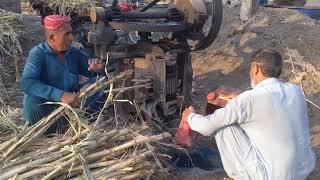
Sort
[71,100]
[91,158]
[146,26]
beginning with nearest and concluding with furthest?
[91,158], [71,100], [146,26]

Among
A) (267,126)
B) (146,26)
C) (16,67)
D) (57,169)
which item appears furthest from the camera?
(16,67)

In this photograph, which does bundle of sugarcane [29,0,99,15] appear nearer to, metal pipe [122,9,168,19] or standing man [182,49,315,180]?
metal pipe [122,9,168,19]

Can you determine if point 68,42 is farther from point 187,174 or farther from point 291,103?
point 291,103

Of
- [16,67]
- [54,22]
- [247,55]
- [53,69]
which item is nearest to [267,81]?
[54,22]

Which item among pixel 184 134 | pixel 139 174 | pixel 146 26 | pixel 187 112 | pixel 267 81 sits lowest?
pixel 139 174

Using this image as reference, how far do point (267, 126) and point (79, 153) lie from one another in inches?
57.3

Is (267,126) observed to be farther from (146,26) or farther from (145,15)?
(145,15)

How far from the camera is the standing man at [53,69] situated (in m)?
4.55

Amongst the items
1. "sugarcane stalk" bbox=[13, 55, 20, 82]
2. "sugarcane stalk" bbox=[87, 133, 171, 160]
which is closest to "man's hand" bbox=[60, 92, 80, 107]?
"sugarcane stalk" bbox=[87, 133, 171, 160]

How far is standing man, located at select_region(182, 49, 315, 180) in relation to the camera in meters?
3.53

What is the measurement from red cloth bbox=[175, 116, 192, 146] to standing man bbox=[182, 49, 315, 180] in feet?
1.95

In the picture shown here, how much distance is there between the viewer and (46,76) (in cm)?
491

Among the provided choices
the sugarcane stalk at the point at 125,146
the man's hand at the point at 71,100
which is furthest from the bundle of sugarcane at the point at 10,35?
the sugarcane stalk at the point at 125,146

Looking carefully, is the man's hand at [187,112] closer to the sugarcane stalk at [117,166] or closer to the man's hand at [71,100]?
the sugarcane stalk at [117,166]
